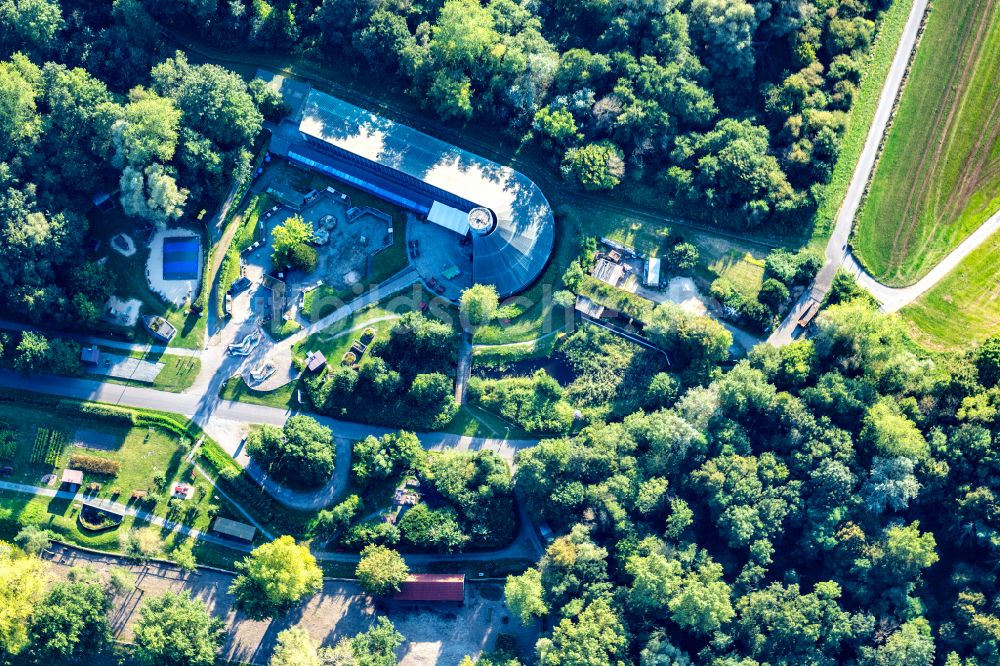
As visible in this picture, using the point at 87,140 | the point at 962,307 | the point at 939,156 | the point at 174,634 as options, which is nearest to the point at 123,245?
the point at 87,140

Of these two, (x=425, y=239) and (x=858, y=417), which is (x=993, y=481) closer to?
(x=858, y=417)

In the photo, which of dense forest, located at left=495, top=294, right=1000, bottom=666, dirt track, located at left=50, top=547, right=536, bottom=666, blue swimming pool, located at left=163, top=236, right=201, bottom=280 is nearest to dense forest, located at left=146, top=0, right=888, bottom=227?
dense forest, located at left=495, top=294, right=1000, bottom=666

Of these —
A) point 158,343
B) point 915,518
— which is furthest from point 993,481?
point 158,343

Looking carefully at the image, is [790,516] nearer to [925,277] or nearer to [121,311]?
[925,277]

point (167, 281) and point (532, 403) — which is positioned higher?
point (167, 281)

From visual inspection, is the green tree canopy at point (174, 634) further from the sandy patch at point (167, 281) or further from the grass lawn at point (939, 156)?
the grass lawn at point (939, 156)
